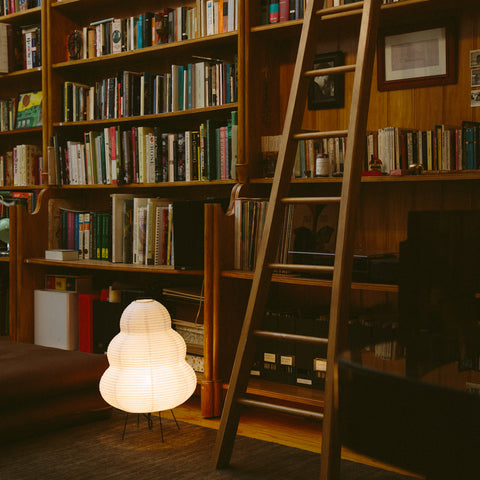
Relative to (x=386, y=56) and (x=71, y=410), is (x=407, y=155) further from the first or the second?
(x=71, y=410)

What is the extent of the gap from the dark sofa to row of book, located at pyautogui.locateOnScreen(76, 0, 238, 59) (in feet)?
5.55

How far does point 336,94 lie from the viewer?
9.89ft

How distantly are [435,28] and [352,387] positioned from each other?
236cm

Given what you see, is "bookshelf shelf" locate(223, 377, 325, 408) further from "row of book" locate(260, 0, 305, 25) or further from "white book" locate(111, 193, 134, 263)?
"row of book" locate(260, 0, 305, 25)

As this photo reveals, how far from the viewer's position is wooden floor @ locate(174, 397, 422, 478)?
2.56 m

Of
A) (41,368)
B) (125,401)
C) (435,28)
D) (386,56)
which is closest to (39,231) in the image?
(41,368)

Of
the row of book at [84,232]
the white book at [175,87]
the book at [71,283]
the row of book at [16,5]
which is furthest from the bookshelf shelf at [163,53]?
the book at [71,283]

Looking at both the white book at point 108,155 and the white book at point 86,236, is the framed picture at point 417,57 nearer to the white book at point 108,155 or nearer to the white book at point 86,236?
the white book at point 108,155

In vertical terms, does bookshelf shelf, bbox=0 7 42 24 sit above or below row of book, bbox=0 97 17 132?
above

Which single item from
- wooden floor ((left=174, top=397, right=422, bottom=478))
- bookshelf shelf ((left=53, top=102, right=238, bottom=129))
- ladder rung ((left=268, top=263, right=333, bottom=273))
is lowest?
wooden floor ((left=174, top=397, right=422, bottom=478))

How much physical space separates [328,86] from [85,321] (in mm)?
1792

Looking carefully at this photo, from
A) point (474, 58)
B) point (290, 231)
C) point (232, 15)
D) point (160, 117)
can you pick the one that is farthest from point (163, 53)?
point (474, 58)

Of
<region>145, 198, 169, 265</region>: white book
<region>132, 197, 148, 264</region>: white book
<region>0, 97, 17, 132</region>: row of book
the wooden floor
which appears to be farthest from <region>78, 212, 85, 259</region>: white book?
the wooden floor

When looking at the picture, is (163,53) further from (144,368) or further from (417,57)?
(144,368)
